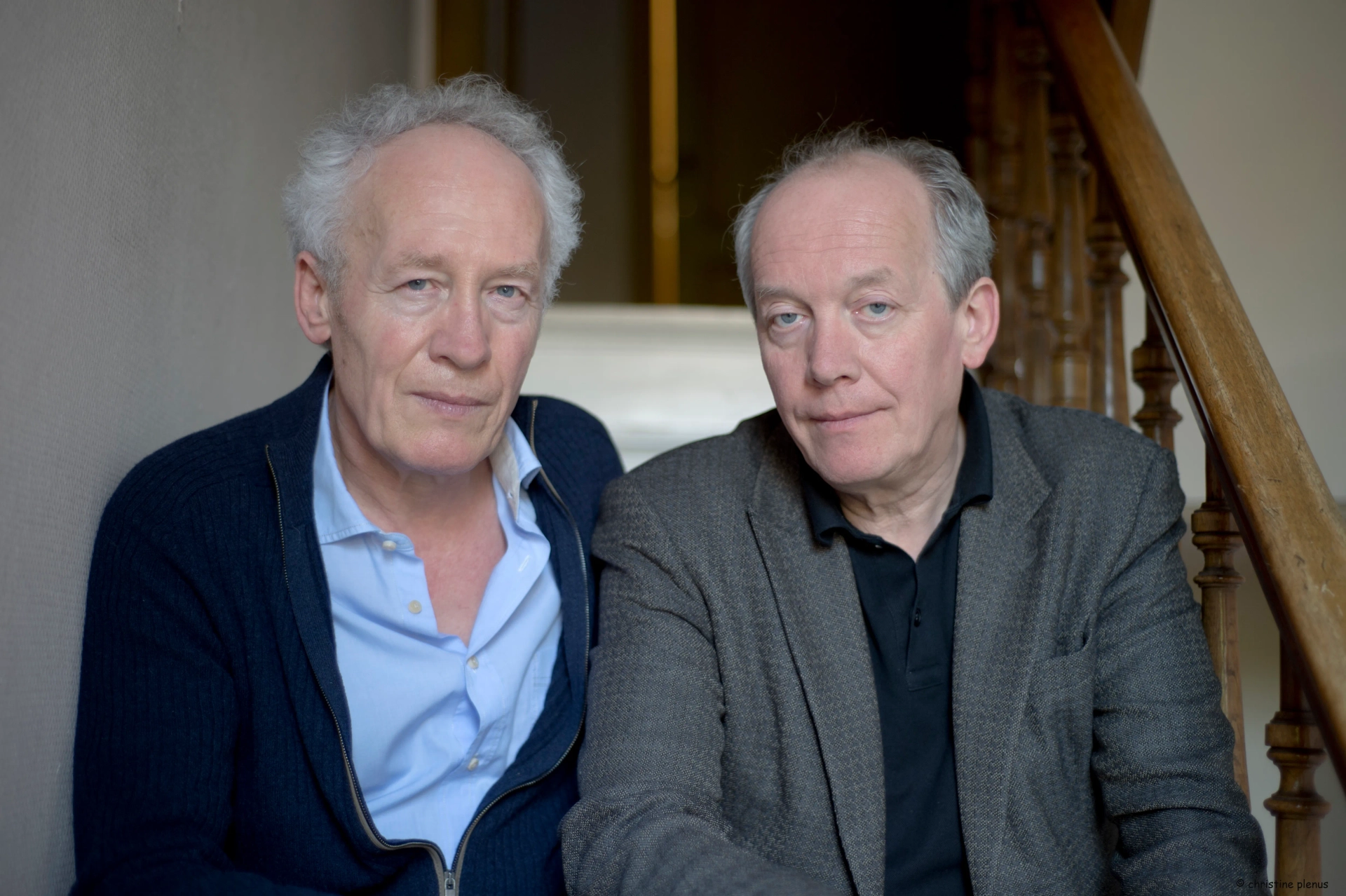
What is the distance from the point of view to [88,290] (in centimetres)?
125

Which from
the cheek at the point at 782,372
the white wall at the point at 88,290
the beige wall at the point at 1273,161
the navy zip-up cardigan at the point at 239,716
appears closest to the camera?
the white wall at the point at 88,290

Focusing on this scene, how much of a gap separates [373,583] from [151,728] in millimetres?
345

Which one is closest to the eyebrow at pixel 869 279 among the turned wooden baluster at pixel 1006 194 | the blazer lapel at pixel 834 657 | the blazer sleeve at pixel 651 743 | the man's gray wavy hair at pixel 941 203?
the man's gray wavy hair at pixel 941 203

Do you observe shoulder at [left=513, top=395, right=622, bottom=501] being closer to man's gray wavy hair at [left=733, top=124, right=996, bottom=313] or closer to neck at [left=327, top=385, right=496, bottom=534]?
neck at [left=327, top=385, right=496, bottom=534]

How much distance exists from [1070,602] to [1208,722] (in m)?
0.23

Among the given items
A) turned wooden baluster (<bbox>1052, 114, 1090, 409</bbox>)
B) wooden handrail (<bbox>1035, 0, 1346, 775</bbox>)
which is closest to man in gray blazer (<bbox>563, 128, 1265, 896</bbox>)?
wooden handrail (<bbox>1035, 0, 1346, 775</bbox>)

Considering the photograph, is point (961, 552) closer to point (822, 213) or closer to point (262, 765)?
point (822, 213)

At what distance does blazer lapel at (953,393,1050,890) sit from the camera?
4.56ft

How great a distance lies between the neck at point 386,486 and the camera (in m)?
1.54

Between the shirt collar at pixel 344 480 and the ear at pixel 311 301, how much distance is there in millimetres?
91

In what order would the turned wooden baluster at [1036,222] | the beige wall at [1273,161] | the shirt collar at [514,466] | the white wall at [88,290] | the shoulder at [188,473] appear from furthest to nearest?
the beige wall at [1273,161]
the turned wooden baluster at [1036,222]
the shirt collar at [514,466]
the shoulder at [188,473]
the white wall at [88,290]

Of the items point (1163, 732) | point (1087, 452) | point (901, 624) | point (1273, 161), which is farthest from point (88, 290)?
point (1273, 161)

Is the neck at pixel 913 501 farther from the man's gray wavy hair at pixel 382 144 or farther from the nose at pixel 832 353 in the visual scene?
the man's gray wavy hair at pixel 382 144

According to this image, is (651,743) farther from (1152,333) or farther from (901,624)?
A: (1152,333)
